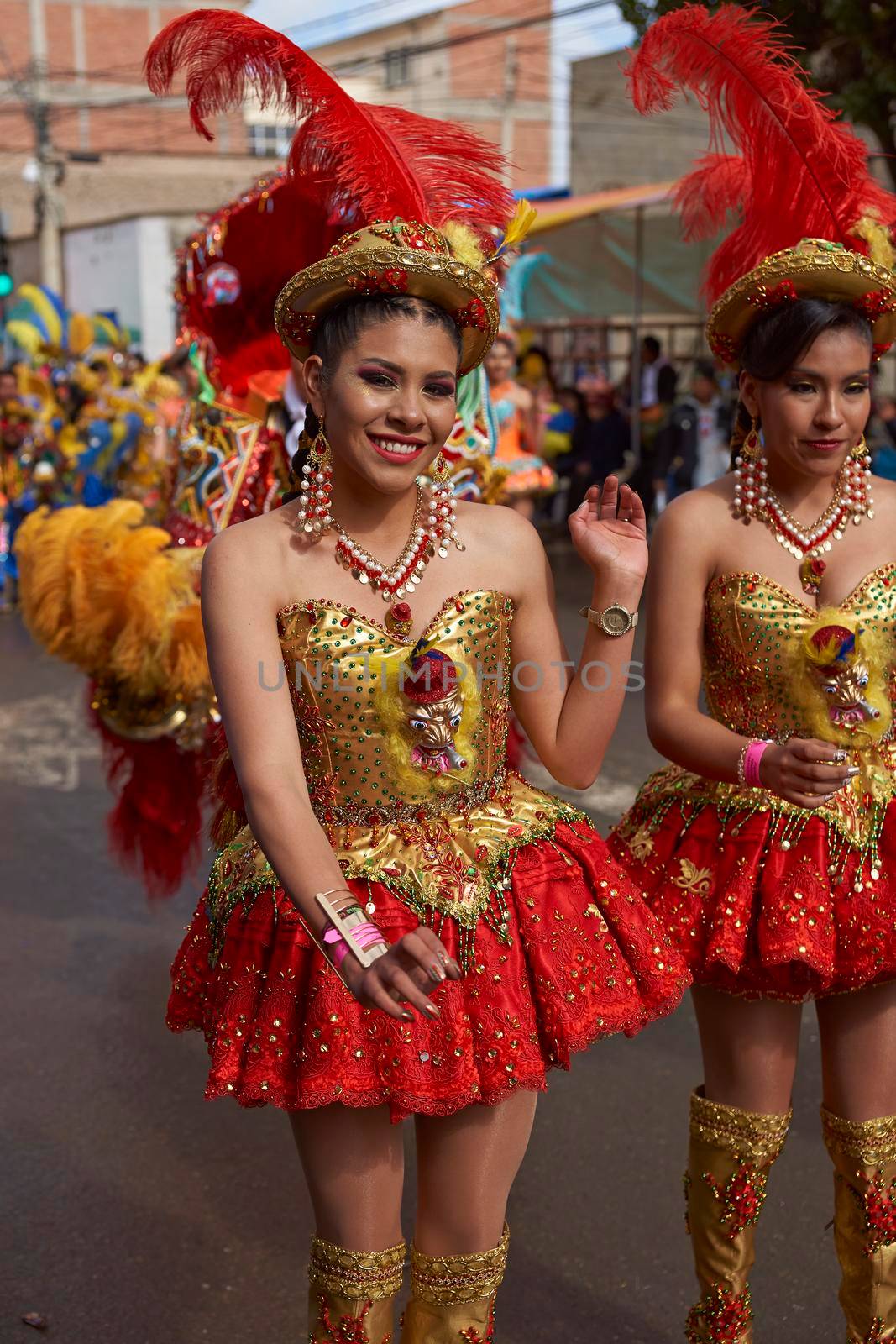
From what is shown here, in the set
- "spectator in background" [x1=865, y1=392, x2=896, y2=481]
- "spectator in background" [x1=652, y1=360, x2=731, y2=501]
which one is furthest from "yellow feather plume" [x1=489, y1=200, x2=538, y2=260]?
"spectator in background" [x1=652, y1=360, x2=731, y2=501]

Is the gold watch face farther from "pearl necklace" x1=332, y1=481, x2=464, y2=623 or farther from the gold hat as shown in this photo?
the gold hat

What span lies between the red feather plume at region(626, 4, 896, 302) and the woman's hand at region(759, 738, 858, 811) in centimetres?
100

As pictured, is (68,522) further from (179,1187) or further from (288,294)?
(288,294)

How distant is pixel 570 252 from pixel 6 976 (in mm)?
10171

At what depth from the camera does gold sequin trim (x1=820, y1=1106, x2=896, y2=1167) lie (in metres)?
2.48

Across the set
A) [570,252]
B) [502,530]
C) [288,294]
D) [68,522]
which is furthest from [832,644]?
[570,252]

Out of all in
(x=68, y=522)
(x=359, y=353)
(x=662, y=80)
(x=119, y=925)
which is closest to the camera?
(x=359, y=353)

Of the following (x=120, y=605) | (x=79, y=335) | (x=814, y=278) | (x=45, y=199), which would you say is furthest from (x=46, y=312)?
(x=45, y=199)

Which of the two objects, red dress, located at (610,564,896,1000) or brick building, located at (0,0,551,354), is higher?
brick building, located at (0,0,551,354)

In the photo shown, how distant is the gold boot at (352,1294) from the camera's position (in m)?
2.09

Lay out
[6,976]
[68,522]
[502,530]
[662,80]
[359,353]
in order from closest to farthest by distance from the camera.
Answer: [359,353] → [502,530] → [662,80] → [68,522] → [6,976]

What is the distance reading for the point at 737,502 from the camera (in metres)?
2.59

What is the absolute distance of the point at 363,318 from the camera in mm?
2094

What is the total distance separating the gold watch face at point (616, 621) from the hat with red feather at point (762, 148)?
671mm
